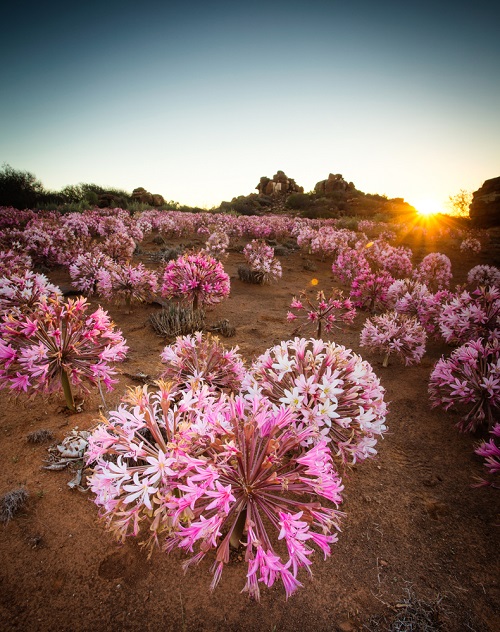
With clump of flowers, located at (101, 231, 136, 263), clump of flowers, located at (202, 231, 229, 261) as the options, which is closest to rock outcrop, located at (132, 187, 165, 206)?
clump of flowers, located at (202, 231, 229, 261)

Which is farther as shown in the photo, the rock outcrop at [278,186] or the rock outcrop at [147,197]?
the rock outcrop at [278,186]

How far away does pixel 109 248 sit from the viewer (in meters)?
9.64

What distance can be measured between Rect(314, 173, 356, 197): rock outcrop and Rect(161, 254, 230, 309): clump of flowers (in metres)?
45.6

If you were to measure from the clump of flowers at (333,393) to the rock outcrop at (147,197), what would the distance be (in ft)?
118

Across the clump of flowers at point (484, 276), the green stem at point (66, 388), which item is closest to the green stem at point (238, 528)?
the green stem at point (66, 388)

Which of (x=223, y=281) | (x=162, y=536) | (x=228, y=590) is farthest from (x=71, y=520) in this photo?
(x=223, y=281)

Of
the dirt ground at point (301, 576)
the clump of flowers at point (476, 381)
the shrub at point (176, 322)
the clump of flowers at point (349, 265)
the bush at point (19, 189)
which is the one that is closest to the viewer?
the dirt ground at point (301, 576)

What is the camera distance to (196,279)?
636 cm

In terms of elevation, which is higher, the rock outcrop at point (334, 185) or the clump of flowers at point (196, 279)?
the rock outcrop at point (334, 185)

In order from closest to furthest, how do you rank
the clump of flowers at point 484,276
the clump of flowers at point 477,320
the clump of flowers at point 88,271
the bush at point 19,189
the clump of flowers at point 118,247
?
the clump of flowers at point 477,320
the clump of flowers at point 88,271
the clump of flowers at point 118,247
the clump of flowers at point 484,276
the bush at point 19,189

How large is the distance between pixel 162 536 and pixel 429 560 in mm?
2145

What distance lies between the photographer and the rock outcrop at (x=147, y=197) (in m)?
34.7

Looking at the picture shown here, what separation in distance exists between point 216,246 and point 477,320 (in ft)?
30.2

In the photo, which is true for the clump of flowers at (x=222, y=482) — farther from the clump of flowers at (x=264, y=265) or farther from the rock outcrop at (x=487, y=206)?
the rock outcrop at (x=487, y=206)
